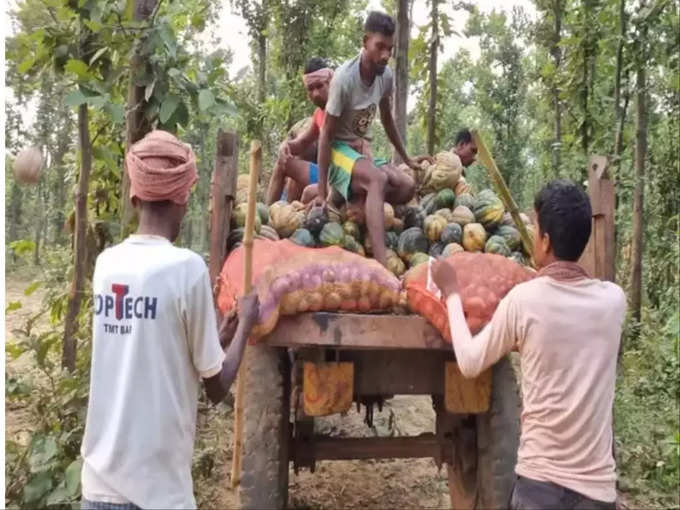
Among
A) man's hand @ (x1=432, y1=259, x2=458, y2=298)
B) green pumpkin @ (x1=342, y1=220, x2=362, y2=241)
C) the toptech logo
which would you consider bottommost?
the toptech logo

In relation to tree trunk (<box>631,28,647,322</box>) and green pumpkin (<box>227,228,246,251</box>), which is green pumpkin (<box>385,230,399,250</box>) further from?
tree trunk (<box>631,28,647,322</box>)

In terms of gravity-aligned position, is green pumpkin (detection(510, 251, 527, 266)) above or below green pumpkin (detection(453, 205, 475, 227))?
below

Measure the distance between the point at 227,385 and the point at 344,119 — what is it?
2.19 metres

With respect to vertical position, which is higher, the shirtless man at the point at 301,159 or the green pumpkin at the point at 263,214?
the shirtless man at the point at 301,159

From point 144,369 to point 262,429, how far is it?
1047 millimetres

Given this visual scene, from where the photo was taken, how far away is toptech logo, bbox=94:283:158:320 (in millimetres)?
1680

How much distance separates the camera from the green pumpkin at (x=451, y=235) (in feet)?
10.9

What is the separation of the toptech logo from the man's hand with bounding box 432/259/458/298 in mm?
923

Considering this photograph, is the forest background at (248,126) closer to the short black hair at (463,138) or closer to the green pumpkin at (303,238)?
the green pumpkin at (303,238)

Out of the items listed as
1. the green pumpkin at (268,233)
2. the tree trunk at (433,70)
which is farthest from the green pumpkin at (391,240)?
the tree trunk at (433,70)

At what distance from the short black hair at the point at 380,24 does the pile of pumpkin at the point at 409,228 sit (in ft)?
2.88

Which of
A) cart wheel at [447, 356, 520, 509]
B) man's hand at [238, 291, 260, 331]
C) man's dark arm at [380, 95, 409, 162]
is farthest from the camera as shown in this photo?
man's dark arm at [380, 95, 409, 162]

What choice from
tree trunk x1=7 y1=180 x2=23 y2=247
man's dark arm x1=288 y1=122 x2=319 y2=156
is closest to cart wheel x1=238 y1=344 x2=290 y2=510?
man's dark arm x1=288 y1=122 x2=319 y2=156

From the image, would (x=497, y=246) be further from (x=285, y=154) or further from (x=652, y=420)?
(x=652, y=420)
